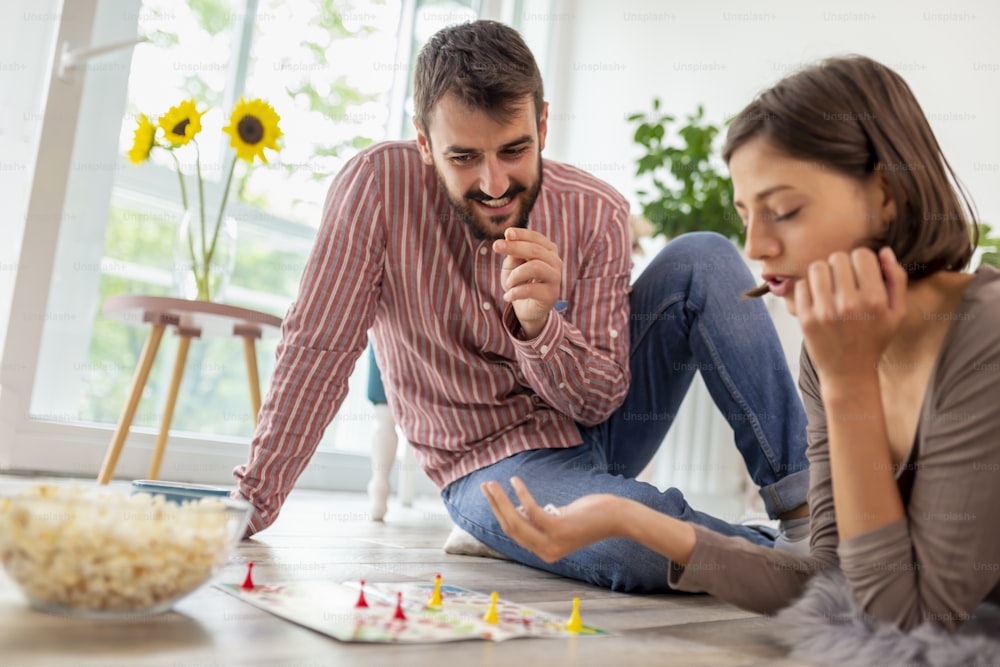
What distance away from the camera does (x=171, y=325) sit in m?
2.07

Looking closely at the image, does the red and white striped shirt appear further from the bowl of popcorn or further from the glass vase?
the glass vase

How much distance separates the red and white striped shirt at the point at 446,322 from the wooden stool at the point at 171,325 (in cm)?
54

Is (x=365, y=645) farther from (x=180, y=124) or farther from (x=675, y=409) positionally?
(x=180, y=124)

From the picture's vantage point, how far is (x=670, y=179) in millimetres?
3346

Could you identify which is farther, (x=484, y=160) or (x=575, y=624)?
(x=484, y=160)

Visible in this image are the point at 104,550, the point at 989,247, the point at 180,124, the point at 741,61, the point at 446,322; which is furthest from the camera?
the point at 741,61

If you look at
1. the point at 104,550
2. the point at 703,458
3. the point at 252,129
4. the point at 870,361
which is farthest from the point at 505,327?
the point at 703,458

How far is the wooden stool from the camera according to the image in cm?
192

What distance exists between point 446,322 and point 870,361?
2.59 feet

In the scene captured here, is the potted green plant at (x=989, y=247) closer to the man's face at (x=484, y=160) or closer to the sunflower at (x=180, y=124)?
the man's face at (x=484, y=160)

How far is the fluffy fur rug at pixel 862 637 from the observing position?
78cm

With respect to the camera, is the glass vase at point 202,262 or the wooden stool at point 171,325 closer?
the wooden stool at point 171,325

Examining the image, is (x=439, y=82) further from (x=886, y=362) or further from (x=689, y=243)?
(x=886, y=362)

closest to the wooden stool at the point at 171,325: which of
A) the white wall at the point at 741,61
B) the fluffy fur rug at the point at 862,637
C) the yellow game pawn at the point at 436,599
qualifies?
the yellow game pawn at the point at 436,599
